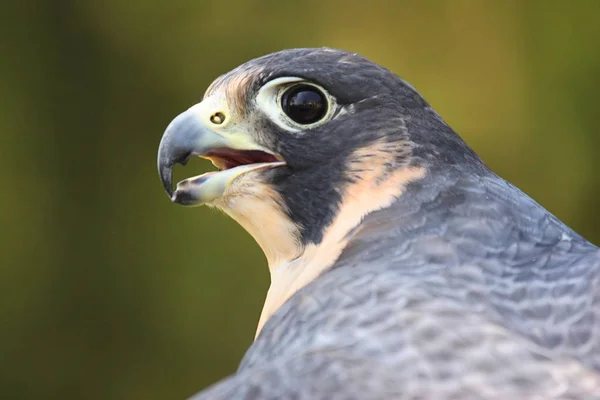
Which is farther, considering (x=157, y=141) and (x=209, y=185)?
(x=157, y=141)

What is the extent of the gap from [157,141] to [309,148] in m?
3.91

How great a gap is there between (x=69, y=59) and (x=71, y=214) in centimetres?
101

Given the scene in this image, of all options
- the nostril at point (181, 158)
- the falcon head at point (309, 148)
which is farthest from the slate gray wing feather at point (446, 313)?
the nostril at point (181, 158)

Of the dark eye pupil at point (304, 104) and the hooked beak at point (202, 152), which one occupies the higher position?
the dark eye pupil at point (304, 104)

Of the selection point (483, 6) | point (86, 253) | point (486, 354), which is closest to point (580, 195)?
point (483, 6)

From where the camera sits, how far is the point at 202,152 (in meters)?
1.82

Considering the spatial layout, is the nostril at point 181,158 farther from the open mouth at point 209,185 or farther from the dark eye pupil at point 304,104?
the dark eye pupil at point 304,104

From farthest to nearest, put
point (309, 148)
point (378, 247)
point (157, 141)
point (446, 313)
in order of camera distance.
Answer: point (157, 141) → point (309, 148) → point (378, 247) → point (446, 313)

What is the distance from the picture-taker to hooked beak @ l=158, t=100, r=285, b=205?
1793mm

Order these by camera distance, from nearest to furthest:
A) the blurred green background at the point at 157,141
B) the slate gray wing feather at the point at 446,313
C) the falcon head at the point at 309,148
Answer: the slate gray wing feather at the point at 446,313 → the falcon head at the point at 309,148 → the blurred green background at the point at 157,141

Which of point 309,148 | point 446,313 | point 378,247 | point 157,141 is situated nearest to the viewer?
point 446,313

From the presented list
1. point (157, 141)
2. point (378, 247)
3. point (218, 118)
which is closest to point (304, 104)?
point (218, 118)

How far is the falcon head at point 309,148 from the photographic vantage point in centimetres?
178

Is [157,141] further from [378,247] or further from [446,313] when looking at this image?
[446,313]
